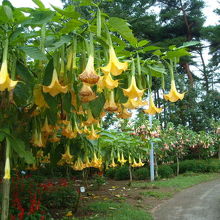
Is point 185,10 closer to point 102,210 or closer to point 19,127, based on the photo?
point 102,210

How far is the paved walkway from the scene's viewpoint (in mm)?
5445

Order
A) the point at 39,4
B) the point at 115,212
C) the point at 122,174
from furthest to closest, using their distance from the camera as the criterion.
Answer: the point at 122,174 → the point at 115,212 → the point at 39,4

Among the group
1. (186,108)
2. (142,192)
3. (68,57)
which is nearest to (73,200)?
(142,192)

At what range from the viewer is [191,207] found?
6.23 metres

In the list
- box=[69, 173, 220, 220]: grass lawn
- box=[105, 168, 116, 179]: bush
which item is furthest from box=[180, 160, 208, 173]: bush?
box=[69, 173, 220, 220]: grass lawn

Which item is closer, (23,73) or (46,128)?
(23,73)

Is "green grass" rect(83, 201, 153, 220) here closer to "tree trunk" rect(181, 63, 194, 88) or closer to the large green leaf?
the large green leaf

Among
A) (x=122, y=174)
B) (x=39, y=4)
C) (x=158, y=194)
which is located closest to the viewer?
(x=39, y=4)

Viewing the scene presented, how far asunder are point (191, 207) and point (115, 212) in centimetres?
177

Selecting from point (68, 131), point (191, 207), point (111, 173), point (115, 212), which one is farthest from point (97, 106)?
point (111, 173)

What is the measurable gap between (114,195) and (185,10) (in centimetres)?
1493

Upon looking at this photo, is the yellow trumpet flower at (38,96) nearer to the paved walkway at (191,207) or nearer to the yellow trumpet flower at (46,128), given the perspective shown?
the yellow trumpet flower at (46,128)

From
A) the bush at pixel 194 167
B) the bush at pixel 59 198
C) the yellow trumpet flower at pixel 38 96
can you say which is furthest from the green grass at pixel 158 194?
the yellow trumpet flower at pixel 38 96

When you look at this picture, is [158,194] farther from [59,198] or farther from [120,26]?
[120,26]
